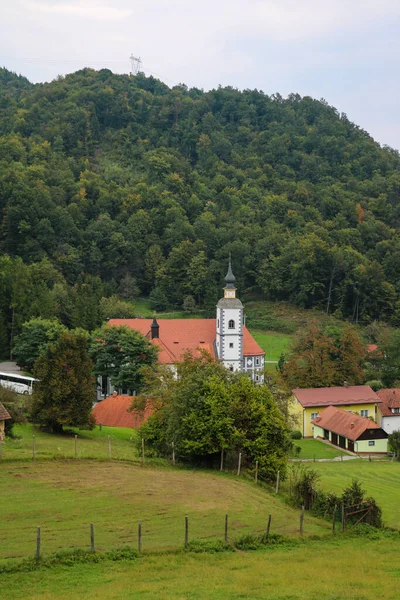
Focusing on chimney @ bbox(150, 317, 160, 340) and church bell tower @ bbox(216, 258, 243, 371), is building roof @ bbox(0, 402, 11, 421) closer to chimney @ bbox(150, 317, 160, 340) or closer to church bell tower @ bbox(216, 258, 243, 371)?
chimney @ bbox(150, 317, 160, 340)

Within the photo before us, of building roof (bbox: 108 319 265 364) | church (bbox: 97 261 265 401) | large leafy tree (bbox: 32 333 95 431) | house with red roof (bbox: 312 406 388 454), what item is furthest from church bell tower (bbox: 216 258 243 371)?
large leafy tree (bbox: 32 333 95 431)

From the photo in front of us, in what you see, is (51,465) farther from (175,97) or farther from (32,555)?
(175,97)

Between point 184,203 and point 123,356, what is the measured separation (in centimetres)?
6100

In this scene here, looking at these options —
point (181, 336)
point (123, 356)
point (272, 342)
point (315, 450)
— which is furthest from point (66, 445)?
point (272, 342)

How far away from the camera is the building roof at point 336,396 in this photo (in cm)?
5004

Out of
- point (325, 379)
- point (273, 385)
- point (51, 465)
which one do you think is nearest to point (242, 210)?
point (325, 379)

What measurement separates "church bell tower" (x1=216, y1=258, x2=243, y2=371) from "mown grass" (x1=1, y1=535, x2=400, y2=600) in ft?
130

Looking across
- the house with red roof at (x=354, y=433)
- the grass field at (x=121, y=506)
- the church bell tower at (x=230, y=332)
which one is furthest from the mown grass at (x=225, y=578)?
the church bell tower at (x=230, y=332)

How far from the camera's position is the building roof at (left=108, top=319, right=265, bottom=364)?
5638cm

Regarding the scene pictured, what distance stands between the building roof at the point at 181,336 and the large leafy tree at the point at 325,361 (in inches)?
239

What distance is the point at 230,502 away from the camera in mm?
22531

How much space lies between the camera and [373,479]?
106ft

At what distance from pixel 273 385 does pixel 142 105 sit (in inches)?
4124

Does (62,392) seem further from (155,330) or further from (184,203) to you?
(184,203)
